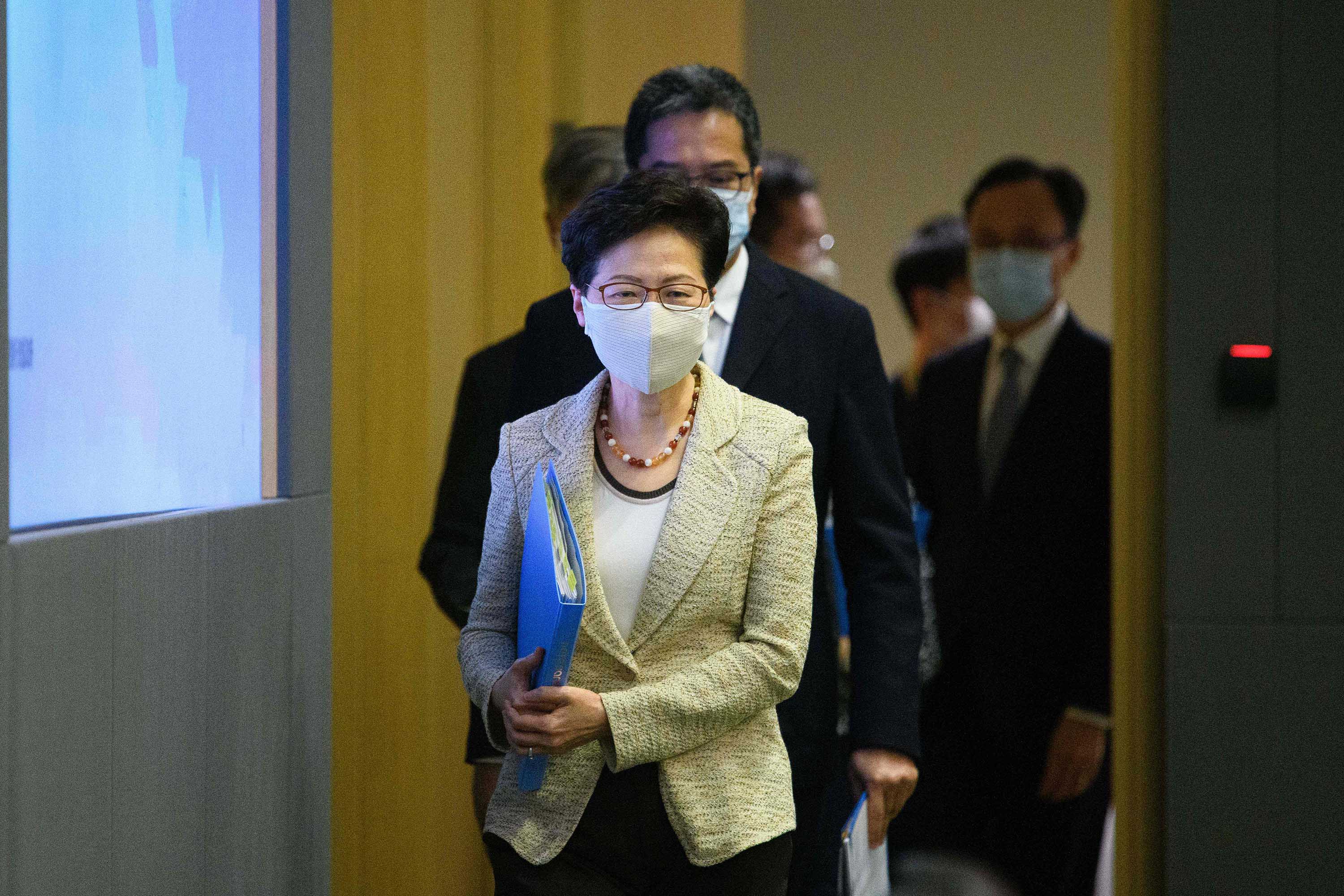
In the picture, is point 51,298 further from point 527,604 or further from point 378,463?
point 378,463

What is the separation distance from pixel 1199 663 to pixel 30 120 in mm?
2411

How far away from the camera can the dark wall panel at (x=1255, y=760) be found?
9.70 feet

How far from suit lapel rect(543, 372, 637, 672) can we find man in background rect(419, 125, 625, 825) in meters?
0.74

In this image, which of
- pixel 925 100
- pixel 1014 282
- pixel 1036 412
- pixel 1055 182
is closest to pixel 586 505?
A: pixel 1036 412

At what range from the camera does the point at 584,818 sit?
1.61 meters

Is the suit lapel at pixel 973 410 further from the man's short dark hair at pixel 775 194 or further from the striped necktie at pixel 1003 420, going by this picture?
the man's short dark hair at pixel 775 194

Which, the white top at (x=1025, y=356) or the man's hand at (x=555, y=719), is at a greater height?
the white top at (x=1025, y=356)

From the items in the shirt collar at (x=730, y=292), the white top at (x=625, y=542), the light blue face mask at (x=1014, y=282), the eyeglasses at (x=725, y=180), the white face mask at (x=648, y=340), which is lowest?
the white top at (x=625, y=542)

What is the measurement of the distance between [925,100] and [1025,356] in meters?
3.10

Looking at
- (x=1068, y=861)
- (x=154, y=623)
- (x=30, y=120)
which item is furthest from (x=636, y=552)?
(x=1068, y=861)

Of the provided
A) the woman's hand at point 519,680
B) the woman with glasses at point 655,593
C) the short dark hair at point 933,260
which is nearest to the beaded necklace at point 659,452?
Result: the woman with glasses at point 655,593

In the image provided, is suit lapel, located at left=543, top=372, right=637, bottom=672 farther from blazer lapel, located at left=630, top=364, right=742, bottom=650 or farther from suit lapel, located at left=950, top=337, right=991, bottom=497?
suit lapel, located at left=950, top=337, right=991, bottom=497

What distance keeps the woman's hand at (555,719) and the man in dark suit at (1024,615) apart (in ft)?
7.37

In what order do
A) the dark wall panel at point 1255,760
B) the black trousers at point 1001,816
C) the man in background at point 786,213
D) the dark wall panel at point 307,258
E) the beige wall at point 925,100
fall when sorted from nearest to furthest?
the dark wall panel at point 307,258
the dark wall panel at point 1255,760
the black trousers at point 1001,816
the man in background at point 786,213
the beige wall at point 925,100
